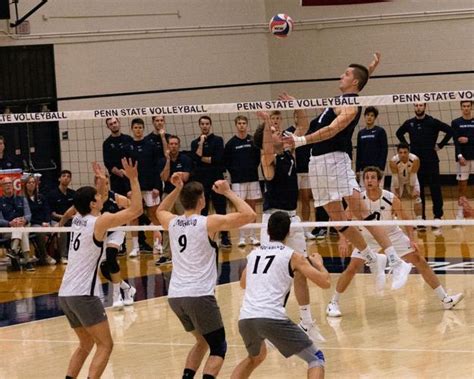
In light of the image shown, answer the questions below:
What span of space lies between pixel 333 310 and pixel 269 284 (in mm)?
4461

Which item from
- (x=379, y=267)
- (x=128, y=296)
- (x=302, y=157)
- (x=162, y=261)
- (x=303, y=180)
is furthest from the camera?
(x=303, y=180)

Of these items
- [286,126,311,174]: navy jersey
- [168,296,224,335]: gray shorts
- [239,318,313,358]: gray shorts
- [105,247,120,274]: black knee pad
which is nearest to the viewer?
[239,318,313,358]: gray shorts

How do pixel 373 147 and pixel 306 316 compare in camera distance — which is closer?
→ pixel 306 316

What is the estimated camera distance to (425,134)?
20359 millimetres

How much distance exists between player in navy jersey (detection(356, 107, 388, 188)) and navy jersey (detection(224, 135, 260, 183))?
72.0 inches

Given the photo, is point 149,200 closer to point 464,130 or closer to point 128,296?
point 128,296

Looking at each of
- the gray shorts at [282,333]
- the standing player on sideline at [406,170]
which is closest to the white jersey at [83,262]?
Answer: the gray shorts at [282,333]

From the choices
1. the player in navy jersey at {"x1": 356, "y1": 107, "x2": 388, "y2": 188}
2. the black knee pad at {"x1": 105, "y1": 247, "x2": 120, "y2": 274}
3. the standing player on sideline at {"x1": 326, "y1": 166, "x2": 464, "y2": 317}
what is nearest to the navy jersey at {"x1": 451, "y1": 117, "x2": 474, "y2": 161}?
the player in navy jersey at {"x1": 356, "y1": 107, "x2": 388, "y2": 188}

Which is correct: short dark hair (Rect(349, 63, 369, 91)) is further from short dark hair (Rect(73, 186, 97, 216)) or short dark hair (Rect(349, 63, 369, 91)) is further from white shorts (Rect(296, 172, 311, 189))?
white shorts (Rect(296, 172, 311, 189))

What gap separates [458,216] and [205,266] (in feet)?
40.1

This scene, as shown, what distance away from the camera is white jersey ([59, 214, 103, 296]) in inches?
374

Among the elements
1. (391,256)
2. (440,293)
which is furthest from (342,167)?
(440,293)

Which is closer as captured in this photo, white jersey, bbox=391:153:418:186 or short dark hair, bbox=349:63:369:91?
short dark hair, bbox=349:63:369:91

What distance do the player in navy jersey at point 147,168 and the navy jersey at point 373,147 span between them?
352 centimetres
